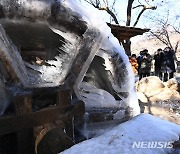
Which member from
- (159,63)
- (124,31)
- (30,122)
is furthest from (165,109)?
(30,122)

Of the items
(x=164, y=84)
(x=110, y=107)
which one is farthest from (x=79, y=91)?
(x=164, y=84)

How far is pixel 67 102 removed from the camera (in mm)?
2195

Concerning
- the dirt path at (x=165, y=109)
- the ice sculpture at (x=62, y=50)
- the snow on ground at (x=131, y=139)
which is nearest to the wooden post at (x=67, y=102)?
the ice sculpture at (x=62, y=50)

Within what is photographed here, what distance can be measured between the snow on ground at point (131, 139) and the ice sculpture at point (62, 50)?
0.84 metres

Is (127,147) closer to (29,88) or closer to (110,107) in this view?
(29,88)

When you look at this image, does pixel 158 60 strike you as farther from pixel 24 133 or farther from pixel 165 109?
pixel 24 133

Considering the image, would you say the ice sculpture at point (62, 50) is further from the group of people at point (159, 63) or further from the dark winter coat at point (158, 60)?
the dark winter coat at point (158, 60)

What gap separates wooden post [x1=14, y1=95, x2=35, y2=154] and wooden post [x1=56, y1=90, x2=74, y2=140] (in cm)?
28

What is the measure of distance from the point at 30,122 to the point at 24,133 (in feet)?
0.31

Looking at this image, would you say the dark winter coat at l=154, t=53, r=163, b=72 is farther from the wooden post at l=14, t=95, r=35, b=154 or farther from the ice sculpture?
the wooden post at l=14, t=95, r=35, b=154

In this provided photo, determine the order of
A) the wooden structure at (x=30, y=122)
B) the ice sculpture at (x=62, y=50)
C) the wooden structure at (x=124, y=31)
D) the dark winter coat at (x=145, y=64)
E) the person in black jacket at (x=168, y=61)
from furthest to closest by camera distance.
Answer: the dark winter coat at (x=145, y=64) → the person in black jacket at (x=168, y=61) → the wooden structure at (x=124, y=31) → the ice sculpture at (x=62, y=50) → the wooden structure at (x=30, y=122)

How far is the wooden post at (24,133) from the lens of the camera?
190 cm

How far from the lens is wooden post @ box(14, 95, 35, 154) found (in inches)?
74.9

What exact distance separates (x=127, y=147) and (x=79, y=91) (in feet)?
4.30
